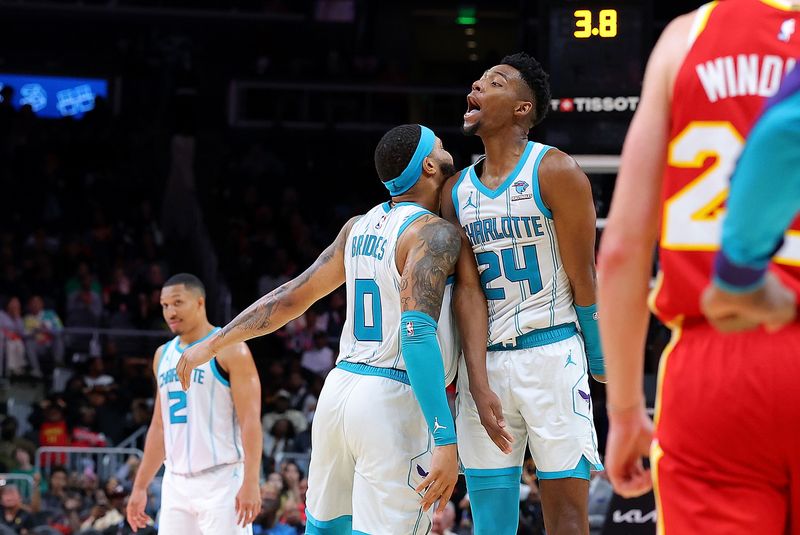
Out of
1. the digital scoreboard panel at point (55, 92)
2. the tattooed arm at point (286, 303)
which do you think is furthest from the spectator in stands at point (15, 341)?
the tattooed arm at point (286, 303)

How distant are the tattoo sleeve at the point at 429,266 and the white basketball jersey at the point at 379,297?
0.14 m

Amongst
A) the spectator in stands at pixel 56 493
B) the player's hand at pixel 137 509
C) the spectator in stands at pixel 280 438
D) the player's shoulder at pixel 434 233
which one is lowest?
the spectator in stands at pixel 56 493

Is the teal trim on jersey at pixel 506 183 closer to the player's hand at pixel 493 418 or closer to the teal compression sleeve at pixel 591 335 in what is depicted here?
the teal compression sleeve at pixel 591 335

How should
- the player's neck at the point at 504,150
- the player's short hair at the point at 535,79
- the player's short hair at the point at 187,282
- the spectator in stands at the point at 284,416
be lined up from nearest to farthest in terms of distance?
the player's neck at the point at 504,150, the player's short hair at the point at 535,79, the player's short hair at the point at 187,282, the spectator in stands at the point at 284,416

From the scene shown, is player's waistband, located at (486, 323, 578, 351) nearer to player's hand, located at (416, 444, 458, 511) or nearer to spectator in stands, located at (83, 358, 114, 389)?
player's hand, located at (416, 444, 458, 511)

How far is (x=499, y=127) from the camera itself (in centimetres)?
508

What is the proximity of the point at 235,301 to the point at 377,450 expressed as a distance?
1294 centimetres

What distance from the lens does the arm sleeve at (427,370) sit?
176 inches

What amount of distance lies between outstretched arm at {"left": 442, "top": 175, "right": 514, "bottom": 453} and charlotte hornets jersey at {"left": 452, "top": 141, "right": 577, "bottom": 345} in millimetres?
63

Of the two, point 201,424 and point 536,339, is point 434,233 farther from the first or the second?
point 201,424

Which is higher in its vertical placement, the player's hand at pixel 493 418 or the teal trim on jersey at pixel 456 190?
the teal trim on jersey at pixel 456 190

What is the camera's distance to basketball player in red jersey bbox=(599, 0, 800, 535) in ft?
7.75

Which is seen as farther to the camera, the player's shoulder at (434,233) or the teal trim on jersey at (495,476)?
the teal trim on jersey at (495,476)

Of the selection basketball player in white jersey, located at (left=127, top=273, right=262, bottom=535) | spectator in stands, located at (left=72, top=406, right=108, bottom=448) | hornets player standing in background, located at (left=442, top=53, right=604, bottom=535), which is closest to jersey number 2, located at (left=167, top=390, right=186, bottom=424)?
basketball player in white jersey, located at (left=127, top=273, right=262, bottom=535)
